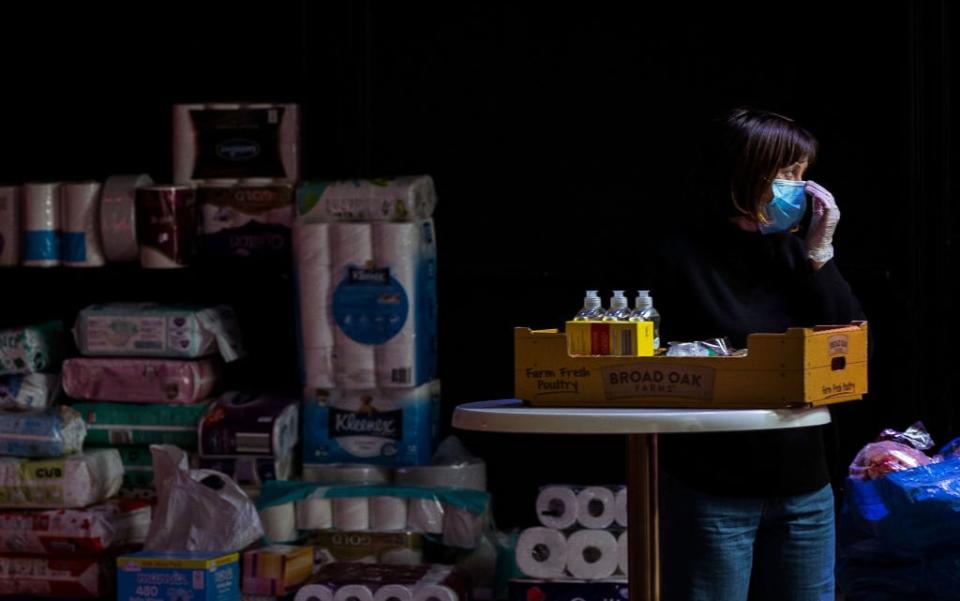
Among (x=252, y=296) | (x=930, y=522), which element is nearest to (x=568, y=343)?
(x=930, y=522)

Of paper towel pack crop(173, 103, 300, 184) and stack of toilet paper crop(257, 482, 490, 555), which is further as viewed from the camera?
paper towel pack crop(173, 103, 300, 184)

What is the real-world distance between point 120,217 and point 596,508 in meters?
1.93

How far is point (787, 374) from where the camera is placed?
8.58 feet

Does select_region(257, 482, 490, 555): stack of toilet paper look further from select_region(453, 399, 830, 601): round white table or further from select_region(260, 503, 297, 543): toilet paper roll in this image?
select_region(453, 399, 830, 601): round white table

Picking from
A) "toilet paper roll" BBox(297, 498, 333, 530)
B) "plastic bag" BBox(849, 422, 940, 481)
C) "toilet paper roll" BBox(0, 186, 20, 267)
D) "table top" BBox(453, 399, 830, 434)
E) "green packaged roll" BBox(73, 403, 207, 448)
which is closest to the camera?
"table top" BBox(453, 399, 830, 434)

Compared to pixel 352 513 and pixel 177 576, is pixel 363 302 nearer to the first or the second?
pixel 352 513

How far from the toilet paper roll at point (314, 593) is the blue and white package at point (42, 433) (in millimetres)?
1006

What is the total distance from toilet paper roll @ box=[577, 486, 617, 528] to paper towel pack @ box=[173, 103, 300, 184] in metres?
1.51

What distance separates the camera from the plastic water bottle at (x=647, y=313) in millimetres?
2840

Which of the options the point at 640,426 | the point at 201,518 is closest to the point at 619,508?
the point at 201,518

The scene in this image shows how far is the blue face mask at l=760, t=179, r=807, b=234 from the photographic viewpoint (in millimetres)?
2934

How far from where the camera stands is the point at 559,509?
488 cm

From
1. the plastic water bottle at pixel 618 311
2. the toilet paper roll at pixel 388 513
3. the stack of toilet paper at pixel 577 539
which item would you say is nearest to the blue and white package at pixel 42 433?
the toilet paper roll at pixel 388 513

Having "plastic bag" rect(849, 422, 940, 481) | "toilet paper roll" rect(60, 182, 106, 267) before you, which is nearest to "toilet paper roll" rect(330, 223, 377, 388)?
"toilet paper roll" rect(60, 182, 106, 267)
